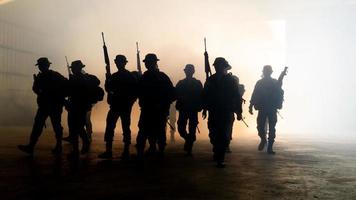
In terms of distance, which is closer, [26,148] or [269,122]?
[26,148]

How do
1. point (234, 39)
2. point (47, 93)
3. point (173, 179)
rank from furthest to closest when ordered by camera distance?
point (234, 39) < point (47, 93) < point (173, 179)

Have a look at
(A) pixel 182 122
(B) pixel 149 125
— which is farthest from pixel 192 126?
(B) pixel 149 125

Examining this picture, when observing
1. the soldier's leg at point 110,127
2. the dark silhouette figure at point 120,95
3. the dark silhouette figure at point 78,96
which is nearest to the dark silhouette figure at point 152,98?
the dark silhouette figure at point 120,95

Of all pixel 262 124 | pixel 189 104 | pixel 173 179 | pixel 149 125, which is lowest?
pixel 173 179

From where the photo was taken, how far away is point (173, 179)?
6004mm

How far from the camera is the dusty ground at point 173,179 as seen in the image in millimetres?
5000

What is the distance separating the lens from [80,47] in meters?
27.5

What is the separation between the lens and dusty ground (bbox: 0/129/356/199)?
5000 millimetres

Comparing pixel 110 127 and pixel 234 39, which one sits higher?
pixel 234 39

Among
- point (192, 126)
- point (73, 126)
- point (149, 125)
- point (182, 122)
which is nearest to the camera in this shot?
point (149, 125)

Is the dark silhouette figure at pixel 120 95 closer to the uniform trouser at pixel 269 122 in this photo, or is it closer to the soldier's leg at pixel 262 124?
the uniform trouser at pixel 269 122

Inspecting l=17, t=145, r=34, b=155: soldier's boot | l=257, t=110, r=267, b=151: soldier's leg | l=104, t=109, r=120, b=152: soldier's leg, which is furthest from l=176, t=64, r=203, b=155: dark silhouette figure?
l=17, t=145, r=34, b=155: soldier's boot

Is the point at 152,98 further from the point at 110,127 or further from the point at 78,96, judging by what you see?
the point at 78,96

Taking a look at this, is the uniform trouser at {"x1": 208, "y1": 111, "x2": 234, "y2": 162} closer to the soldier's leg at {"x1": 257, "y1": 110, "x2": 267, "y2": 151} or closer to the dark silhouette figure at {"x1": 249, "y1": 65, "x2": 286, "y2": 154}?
the dark silhouette figure at {"x1": 249, "y1": 65, "x2": 286, "y2": 154}
